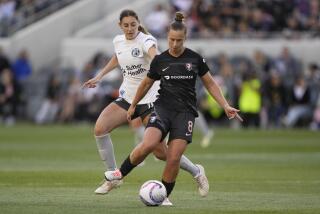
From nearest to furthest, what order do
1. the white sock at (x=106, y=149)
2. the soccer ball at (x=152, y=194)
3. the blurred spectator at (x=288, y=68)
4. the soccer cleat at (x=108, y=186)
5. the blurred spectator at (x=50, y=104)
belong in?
the soccer ball at (x=152, y=194), the soccer cleat at (x=108, y=186), the white sock at (x=106, y=149), the blurred spectator at (x=288, y=68), the blurred spectator at (x=50, y=104)

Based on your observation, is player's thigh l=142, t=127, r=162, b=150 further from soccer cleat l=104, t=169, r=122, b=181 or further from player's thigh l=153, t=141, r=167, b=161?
player's thigh l=153, t=141, r=167, b=161

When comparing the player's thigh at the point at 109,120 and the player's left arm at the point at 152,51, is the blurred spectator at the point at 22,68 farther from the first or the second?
the player's left arm at the point at 152,51

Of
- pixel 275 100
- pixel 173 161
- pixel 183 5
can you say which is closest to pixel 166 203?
pixel 173 161

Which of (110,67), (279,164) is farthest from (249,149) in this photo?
(110,67)

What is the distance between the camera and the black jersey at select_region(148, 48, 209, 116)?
510 inches

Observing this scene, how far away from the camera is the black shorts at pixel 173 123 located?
507 inches

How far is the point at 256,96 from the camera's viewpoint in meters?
33.8

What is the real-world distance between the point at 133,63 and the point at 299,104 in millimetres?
19902

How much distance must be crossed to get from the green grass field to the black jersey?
4.23 ft

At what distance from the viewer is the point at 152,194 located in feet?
41.4

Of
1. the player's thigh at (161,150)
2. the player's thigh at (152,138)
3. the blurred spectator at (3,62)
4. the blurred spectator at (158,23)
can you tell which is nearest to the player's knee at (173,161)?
the player's thigh at (152,138)

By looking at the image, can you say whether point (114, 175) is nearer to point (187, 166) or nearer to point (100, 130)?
point (187, 166)

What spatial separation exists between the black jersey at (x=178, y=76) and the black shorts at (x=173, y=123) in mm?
80

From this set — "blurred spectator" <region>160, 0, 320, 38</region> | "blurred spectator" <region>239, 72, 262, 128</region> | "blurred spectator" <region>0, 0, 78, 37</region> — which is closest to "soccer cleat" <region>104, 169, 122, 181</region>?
"blurred spectator" <region>239, 72, 262, 128</region>
